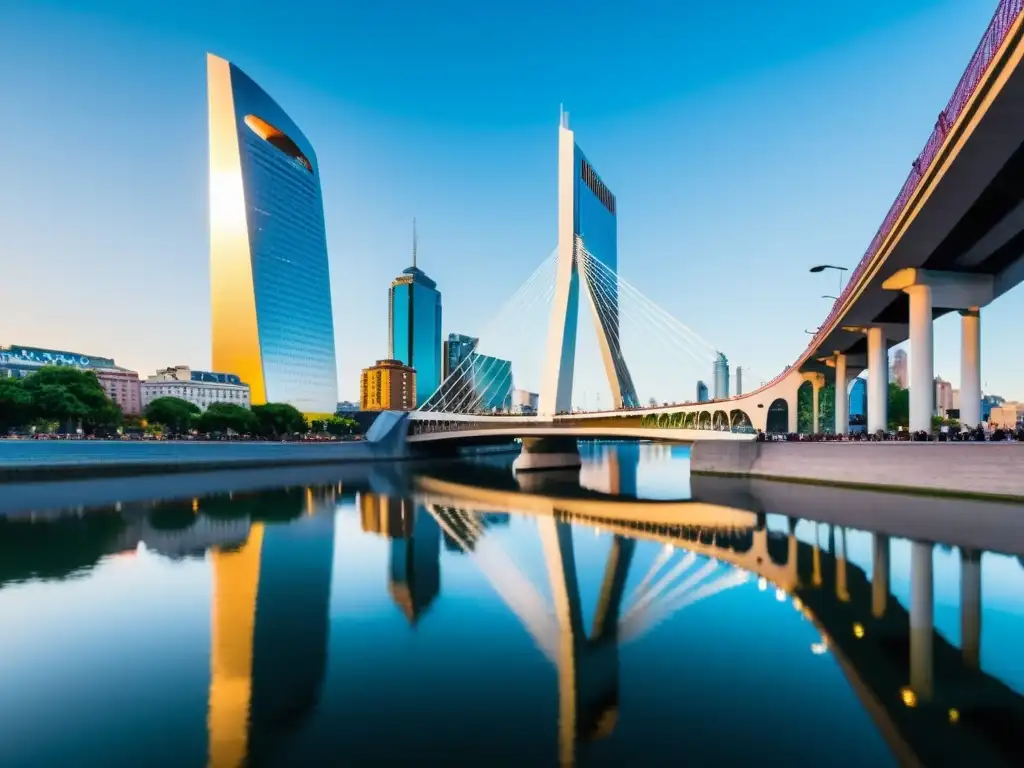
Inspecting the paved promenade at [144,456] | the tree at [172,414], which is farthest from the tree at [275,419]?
the paved promenade at [144,456]

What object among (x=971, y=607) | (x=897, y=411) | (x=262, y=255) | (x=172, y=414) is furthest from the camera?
(x=262, y=255)

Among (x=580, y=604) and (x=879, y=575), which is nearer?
(x=580, y=604)

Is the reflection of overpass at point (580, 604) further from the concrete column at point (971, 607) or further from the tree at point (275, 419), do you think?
the tree at point (275, 419)

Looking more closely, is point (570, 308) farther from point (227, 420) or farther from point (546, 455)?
point (227, 420)

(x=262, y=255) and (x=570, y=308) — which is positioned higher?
(x=262, y=255)

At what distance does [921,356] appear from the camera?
26.8 meters

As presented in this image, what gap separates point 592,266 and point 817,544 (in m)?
35.6

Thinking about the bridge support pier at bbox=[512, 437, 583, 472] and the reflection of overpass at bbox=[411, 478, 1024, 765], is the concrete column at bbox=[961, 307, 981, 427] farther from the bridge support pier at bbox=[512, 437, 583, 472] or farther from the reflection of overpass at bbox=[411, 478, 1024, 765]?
the bridge support pier at bbox=[512, 437, 583, 472]

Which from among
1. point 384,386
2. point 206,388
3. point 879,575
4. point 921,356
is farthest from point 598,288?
point 384,386

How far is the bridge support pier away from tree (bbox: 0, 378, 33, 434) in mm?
37896

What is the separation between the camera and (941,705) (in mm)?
7031

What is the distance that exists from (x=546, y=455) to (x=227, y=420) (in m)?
34.7

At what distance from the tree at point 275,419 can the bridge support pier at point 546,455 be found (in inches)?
1253

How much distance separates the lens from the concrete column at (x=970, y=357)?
28156 mm
